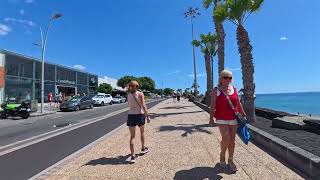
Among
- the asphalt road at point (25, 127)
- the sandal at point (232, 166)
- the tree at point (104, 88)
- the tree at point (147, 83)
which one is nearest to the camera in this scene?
the sandal at point (232, 166)

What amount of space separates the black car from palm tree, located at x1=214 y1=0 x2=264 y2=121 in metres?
21.8

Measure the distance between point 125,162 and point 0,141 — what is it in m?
6.72

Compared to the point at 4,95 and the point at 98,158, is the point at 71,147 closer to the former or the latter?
the point at 98,158

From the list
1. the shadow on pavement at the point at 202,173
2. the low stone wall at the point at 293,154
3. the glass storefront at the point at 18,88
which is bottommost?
the shadow on pavement at the point at 202,173

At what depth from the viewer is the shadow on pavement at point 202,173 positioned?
6873mm

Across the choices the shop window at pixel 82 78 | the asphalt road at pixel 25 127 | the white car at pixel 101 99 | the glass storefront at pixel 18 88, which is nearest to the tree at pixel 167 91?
the shop window at pixel 82 78

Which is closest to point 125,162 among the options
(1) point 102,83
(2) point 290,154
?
(2) point 290,154

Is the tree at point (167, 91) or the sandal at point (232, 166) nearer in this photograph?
the sandal at point (232, 166)

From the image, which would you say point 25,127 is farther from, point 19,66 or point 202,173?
point 19,66

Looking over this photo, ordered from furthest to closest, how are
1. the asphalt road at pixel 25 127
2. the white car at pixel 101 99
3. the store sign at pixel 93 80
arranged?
the store sign at pixel 93 80 → the white car at pixel 101 99 → the asphalt road at pixel 25 127

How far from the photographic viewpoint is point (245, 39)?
54.9 feet

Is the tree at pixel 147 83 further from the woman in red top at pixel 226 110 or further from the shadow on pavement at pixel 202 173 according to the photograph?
the woman in red top at pixel 226 110

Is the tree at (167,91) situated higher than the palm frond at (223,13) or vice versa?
the tree at (167,91)

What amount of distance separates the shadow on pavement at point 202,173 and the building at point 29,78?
1229 inches
